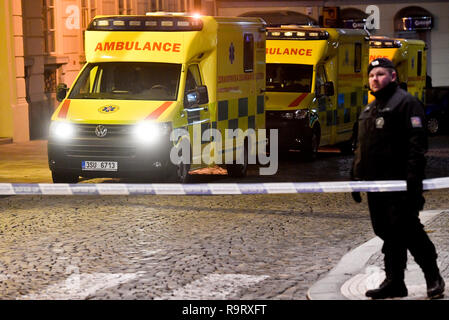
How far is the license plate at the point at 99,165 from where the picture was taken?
14.5 metres

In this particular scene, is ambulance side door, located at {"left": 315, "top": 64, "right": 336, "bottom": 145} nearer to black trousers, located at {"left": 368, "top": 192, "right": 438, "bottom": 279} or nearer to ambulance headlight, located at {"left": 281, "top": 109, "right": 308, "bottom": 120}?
ambulance headlight, located at {"left": 281, "top": 109, "right": 308, "bottom": 120}

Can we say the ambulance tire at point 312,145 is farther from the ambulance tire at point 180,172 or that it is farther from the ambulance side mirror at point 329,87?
the ambulance tire at point 180,172

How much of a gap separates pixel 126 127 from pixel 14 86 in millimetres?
9253

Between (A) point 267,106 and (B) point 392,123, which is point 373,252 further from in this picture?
(A) point 267,106

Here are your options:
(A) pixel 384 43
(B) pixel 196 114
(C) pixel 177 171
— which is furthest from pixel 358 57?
(C) pixel 177 171

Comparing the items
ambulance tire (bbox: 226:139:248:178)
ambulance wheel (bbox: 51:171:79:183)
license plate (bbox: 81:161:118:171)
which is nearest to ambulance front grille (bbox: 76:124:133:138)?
license plate (bbox: 81:161:118:171)

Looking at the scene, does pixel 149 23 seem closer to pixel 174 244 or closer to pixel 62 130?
pixel 62 130

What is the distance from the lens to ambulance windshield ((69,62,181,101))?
49.7 feet

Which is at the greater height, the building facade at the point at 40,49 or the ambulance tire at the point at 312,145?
the building facade at the point at 40,49

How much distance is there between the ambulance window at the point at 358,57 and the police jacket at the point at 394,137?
15584mm

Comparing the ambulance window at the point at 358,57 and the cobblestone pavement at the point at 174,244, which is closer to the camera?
the cobblestone pavement at the point at 174,244

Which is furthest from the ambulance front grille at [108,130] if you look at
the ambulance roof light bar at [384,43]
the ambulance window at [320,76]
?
the ambulance roof light bar at [384,43]

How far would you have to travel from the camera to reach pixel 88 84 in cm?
1571

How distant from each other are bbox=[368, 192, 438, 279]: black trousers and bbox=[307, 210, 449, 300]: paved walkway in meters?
0.24
